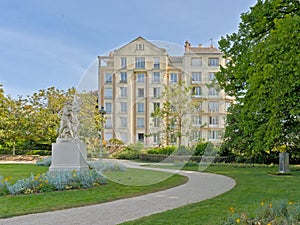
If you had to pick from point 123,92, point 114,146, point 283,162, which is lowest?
point 283,162

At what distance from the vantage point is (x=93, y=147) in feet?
32.3

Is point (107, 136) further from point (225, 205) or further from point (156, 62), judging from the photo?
point (225, 205)

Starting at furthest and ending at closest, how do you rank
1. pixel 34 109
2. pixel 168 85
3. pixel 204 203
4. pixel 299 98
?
pixel 34 109 < pixel 299 98 < pixel 168 85 < pixel 204 203

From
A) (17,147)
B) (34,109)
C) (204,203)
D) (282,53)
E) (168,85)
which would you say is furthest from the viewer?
(17,147)

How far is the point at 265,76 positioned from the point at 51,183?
6.87 m

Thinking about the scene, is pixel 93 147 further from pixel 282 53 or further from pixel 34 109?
pixel 34 109

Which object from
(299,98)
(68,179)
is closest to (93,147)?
(68,179)

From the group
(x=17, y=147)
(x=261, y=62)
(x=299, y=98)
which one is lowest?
(x=17, y=147)

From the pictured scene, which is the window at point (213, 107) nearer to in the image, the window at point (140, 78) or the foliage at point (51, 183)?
the window at point (140, 78)

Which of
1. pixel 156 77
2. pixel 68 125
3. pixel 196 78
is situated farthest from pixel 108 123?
pixel 68 125

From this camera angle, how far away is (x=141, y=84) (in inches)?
364

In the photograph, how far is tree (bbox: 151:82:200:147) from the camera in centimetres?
920

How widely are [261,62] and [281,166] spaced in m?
6.81

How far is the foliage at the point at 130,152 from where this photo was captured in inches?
366
